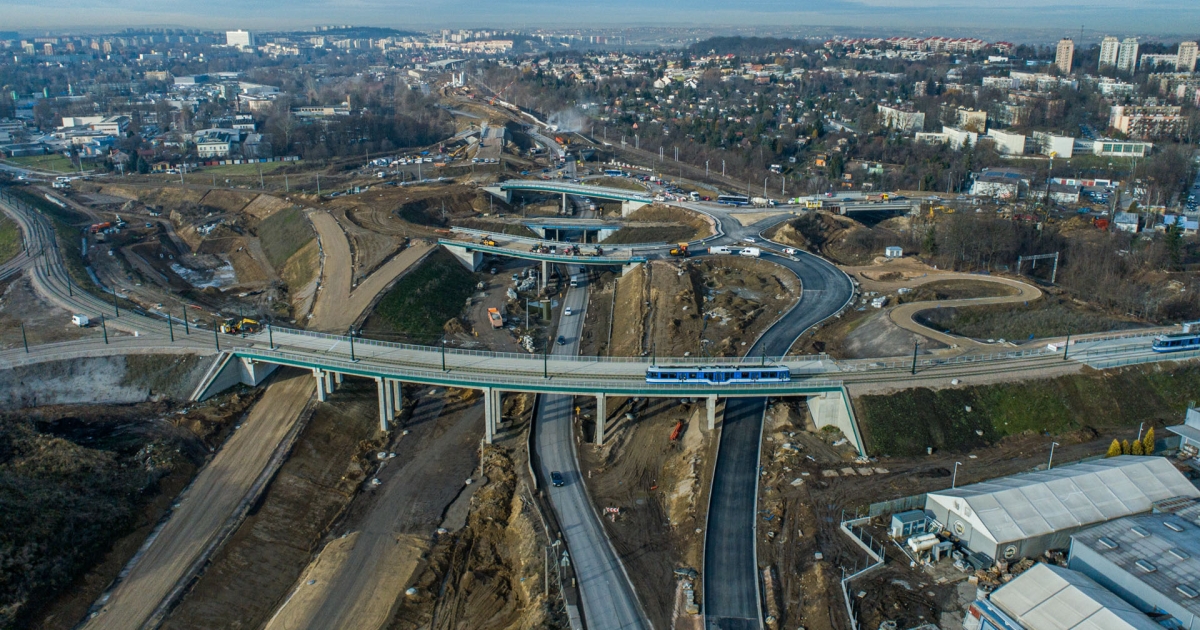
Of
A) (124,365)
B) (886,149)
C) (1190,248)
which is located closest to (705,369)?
(124,365)

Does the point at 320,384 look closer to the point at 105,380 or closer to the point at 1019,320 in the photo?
the point at 105,380

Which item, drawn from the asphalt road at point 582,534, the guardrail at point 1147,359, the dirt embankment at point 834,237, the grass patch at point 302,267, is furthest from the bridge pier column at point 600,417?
the dirt embankment at point 834,237

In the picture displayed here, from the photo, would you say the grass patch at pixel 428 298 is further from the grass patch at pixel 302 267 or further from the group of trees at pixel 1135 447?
the group of trees at pixel 1135 447

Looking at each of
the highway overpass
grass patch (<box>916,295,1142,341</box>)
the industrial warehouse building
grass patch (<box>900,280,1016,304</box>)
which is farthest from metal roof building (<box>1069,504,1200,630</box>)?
the highway overpass

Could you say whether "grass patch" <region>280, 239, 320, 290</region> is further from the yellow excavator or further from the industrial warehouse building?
the industrial warehouse building

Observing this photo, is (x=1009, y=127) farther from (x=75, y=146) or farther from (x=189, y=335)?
(x=75, y=146)

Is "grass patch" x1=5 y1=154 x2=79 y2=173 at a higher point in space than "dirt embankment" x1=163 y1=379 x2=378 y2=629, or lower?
higher
